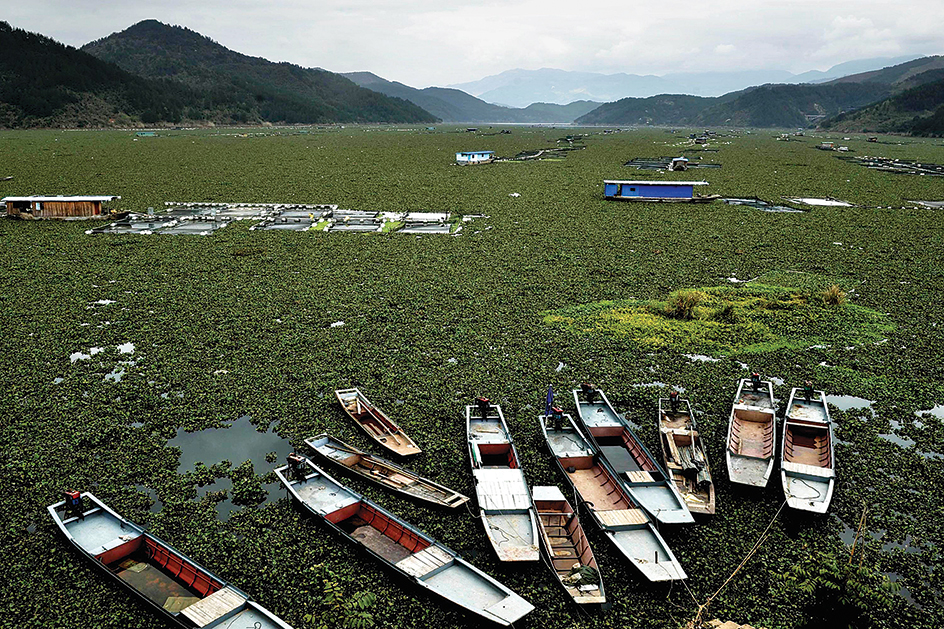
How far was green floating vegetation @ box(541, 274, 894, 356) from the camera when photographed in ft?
67.3

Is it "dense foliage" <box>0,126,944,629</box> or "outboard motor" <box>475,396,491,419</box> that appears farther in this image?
"outboard motor" <box>475,396,491,419</box>

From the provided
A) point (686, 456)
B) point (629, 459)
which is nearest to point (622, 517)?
point (686, 456)

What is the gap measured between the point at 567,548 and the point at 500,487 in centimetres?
191

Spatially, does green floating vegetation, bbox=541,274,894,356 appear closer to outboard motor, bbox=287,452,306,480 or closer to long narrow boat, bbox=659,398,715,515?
long narrow boat, bbox=659,398,715,515

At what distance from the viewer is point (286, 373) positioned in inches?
702

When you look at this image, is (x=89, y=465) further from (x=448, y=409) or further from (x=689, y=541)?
(x=689, y=541)

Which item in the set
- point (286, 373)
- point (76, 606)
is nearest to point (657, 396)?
point (286, 373)

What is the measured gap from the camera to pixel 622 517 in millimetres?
11523

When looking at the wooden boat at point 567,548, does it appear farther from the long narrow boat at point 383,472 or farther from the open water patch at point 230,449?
the open water patch at point 230,449

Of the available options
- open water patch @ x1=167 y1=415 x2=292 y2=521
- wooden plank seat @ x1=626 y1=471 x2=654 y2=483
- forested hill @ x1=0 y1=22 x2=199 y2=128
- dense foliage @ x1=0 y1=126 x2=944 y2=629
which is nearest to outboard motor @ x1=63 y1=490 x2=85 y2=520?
dense foliage @ x1=0 y1=126 x2=944 y2=629

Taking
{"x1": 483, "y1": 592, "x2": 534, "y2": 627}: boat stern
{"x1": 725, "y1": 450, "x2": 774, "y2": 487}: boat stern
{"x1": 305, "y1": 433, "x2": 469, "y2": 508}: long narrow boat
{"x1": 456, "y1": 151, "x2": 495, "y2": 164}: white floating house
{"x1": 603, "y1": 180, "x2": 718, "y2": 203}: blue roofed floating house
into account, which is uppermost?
Result: {"x1": 456, "y1": 151, "x2": 495, "y2": 164}: white floating house

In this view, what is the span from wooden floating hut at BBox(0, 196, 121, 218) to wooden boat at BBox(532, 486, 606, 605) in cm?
3734

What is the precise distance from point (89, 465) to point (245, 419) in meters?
3.44

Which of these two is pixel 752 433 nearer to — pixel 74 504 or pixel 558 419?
pixel 558 419
